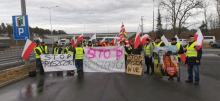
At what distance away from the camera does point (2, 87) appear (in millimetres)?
14969

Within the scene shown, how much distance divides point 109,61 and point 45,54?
311cm

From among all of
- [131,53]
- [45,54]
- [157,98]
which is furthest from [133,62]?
[157,98]

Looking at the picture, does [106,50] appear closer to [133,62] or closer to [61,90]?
[133,62]

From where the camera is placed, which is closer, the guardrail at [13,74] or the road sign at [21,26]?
the guardrail at [13,74]

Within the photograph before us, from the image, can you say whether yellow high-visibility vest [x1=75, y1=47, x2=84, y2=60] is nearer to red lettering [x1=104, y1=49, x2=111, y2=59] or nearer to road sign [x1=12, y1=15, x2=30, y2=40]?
red lettering [x1=104, y1=49, x2=111, y2=59]

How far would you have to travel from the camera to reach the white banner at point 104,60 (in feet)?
64.7

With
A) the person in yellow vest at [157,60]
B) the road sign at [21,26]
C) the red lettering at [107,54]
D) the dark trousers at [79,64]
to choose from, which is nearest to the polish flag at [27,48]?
the road sign at [21,26]

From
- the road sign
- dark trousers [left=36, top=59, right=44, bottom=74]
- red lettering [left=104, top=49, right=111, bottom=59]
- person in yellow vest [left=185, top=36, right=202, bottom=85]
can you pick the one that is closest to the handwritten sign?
red lettering [left=104, top=49, right=111, bottom=59]

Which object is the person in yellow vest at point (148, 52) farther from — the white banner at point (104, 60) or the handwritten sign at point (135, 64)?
the white banner at point (104, 60)

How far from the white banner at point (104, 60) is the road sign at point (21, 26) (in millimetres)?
3157

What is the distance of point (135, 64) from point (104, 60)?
86.7 inches

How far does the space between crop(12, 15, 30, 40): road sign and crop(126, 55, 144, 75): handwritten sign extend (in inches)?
217

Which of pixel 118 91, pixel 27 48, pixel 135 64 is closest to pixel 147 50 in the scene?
pixel 135 64

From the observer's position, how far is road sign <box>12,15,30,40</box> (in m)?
20.5
